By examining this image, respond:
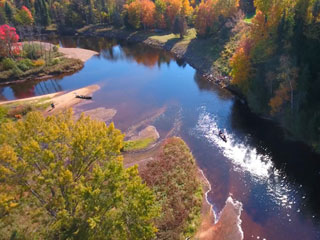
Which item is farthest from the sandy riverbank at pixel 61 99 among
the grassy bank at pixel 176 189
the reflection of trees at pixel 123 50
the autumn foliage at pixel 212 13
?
the autumn foliage at pixel 212 13

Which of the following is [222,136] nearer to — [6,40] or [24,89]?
[24,89]

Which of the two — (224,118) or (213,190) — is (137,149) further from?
(224,118)

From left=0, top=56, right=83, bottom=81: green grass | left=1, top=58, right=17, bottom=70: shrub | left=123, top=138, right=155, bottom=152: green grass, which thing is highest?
left=1, top=58, right=17, bottom=70: shrub

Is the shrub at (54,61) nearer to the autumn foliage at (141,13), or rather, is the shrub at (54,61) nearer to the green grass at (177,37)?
the green grass at (177,37)

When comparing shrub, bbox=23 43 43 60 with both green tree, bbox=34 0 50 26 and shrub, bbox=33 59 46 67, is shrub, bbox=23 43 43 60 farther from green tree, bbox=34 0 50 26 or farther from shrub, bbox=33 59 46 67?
green tree, bbox=34 0 50 26

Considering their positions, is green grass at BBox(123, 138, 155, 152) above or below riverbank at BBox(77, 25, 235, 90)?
below

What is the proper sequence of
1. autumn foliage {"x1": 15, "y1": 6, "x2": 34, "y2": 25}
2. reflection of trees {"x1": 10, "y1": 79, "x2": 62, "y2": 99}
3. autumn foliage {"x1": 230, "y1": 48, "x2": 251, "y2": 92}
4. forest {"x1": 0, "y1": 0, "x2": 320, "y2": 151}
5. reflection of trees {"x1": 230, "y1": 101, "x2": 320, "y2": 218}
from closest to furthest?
reflection of trees {"x1": 230, "y1": 101, "x2": 320, "y2": 218} → forest {"x1": 0, "y1": 0, "x2": 320, "y2": 151} → autumn foliage {"x1": 230, "y1": 48, "x2": 251, "y2": 92} → reflection of trees {"x1": 10, "y1": 79, "x2": 62, "y2": 99} → autumn foliage {"x1": 15, "y1": 6, "x2": 34, "y2": 25}

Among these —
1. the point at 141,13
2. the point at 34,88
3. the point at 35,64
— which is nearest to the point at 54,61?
the point at 35,64

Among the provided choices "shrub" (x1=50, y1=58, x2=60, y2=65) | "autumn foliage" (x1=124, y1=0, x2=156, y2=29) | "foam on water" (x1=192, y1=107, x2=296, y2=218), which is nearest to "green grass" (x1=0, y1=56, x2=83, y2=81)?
"shrub" (x1=50, y1=58, x2=60, y2=65)
